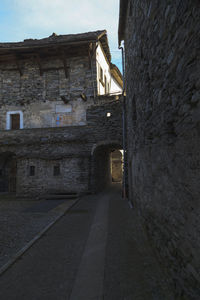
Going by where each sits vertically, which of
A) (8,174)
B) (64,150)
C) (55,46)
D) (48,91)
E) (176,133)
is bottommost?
(8,174)

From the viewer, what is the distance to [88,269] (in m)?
3.46

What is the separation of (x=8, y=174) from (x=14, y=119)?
5.39 meters

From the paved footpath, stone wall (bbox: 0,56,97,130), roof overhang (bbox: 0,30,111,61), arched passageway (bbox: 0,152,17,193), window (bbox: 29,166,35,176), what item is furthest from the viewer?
stone wall (bbox: 0,56,97,130)

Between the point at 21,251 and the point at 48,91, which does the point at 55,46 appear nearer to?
the point at 48,91

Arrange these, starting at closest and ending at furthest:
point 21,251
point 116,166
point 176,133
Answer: point 176,133
point 21,251
point 116,166

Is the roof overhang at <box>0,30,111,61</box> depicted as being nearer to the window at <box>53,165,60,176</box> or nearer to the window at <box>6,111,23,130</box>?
the window at <box>6,111,23,130</box>

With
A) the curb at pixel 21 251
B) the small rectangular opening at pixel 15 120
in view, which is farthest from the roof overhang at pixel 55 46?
the curb at pixel 21 251

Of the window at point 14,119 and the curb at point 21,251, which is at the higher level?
the window at point 14,119

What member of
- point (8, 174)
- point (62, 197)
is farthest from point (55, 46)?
point (62, 197)

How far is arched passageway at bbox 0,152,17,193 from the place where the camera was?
15617 mm

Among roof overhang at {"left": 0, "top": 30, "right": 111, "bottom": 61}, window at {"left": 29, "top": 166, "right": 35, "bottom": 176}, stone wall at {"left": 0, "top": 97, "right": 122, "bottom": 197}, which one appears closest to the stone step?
stone wall at {"left": 0, "top": 97, "right": 122, "bottom": 197}

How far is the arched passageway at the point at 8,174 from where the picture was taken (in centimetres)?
1562

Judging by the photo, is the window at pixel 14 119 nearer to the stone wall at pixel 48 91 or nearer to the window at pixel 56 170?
the stone wall at pixel 48 91

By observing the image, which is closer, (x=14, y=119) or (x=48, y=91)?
(x=48, y=91)
